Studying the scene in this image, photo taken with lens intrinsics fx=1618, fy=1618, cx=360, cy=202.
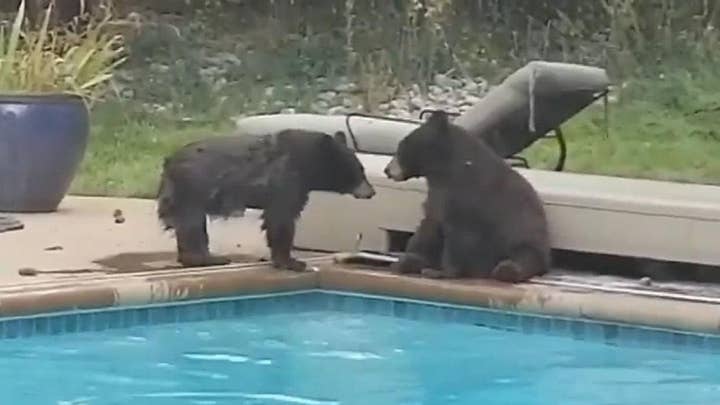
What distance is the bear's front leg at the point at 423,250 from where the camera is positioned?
18.7ft

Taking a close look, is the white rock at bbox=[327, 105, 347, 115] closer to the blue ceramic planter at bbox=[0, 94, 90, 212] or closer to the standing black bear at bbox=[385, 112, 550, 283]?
the blue ceramic planter at bbox=[0, 94, 90, 212]

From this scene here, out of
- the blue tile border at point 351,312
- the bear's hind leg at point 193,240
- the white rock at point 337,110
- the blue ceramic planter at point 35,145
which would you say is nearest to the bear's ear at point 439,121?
the blue tile border at point 351,312

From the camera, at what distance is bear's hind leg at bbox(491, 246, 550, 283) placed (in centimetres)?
553

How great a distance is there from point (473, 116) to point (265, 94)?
3588 mm

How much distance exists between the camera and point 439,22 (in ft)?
36.7

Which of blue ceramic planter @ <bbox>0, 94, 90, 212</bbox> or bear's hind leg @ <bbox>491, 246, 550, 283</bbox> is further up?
blue ceramic planter @ <bbox>0, 94, 90, 212</bbox>

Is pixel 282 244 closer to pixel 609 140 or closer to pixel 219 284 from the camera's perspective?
pixel 219 284

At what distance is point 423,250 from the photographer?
226 inches

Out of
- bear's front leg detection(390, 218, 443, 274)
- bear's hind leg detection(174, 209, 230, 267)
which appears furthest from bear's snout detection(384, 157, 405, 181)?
bear's hind leg detection(174, 209, 230, 267)

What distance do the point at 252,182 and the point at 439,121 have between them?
0.69 m

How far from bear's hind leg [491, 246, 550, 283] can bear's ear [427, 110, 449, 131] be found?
20.1 inches

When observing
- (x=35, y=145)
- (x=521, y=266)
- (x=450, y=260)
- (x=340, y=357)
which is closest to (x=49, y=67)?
(x=35, y=145)

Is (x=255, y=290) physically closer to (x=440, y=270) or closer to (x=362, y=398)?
(x=440, y=270)

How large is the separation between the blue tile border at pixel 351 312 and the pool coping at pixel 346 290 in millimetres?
27
